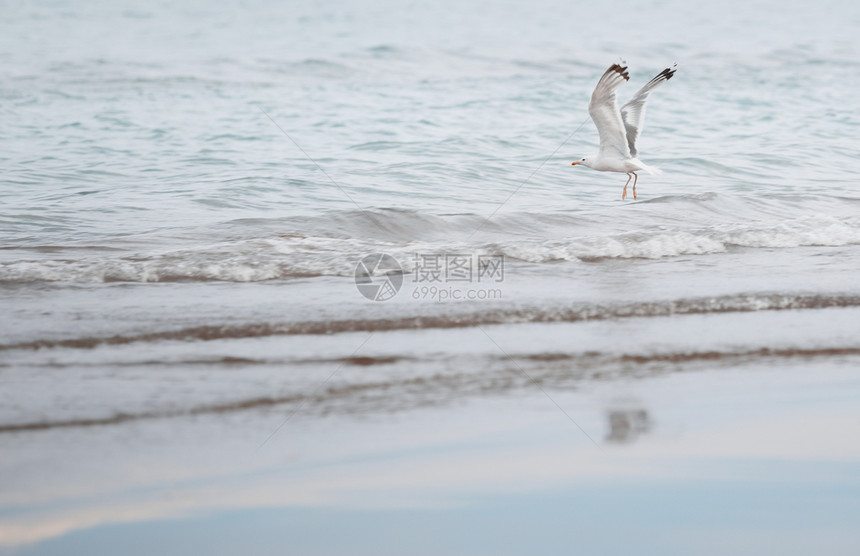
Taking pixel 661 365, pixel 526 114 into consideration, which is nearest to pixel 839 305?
pixel 661 365

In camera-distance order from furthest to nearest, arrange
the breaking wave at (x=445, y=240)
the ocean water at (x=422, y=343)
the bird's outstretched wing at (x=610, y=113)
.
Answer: the bird's outstretched wing at (x=610, y=113) < the breaking wave at (x=445, y=240) < the ocean water at (x=422, y=343)

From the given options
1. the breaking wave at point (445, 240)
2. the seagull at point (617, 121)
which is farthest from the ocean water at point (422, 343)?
the seagull at point (617, 121)

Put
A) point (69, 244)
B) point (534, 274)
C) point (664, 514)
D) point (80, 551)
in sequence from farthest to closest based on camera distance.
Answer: point (69, 244) → point (534, 274) → point (664, 514) → point (80, 551)

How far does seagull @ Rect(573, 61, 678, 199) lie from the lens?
6.28m

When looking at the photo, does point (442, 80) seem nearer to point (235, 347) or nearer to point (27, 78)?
point (27, 78)

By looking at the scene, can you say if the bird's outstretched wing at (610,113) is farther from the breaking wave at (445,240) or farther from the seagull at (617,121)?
the breaking wave at (445,240)

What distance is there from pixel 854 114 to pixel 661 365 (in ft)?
37.4

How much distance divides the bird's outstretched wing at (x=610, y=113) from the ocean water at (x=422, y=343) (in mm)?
516

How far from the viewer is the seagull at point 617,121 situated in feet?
20.6

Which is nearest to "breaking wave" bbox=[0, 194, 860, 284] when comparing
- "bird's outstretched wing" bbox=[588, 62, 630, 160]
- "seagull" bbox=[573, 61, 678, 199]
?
"seagull" bbox=[573, 61, 678, 199]

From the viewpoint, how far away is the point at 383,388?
3.31 m

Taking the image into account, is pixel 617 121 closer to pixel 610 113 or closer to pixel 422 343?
pixel 610 113

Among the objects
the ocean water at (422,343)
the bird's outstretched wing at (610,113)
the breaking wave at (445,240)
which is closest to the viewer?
the ocean water at (422,343)

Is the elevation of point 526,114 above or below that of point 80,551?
above
